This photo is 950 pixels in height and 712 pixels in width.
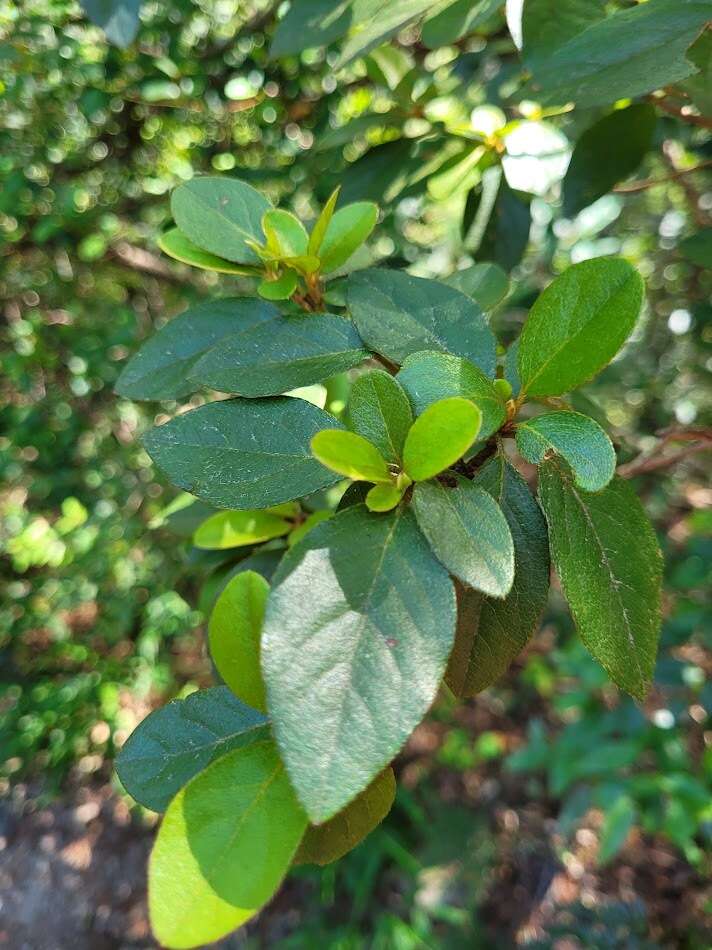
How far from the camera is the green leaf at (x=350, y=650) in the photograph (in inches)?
11.5

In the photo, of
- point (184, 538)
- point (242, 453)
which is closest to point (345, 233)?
point (242, 453)

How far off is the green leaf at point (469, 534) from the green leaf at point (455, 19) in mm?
473

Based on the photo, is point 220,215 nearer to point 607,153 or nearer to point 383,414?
point 383,414

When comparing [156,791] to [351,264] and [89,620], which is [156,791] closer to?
[351,264]

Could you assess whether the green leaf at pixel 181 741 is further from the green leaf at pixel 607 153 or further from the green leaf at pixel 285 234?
the green leaf at pixel 607 153

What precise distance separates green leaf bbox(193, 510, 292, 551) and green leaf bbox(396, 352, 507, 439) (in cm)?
24

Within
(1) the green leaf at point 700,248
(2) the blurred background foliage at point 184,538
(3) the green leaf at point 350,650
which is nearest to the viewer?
(3) the green leaf at point 350,650

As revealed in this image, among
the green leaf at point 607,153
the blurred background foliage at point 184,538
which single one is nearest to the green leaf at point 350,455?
the green leaf at point 607,153

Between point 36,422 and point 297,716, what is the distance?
194 centimetres

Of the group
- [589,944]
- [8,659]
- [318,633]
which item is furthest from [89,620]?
[318,633]

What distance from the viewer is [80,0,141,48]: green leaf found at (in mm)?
688

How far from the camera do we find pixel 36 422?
197cm

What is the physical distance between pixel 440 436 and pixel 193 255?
29cm

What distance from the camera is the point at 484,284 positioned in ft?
1.84
